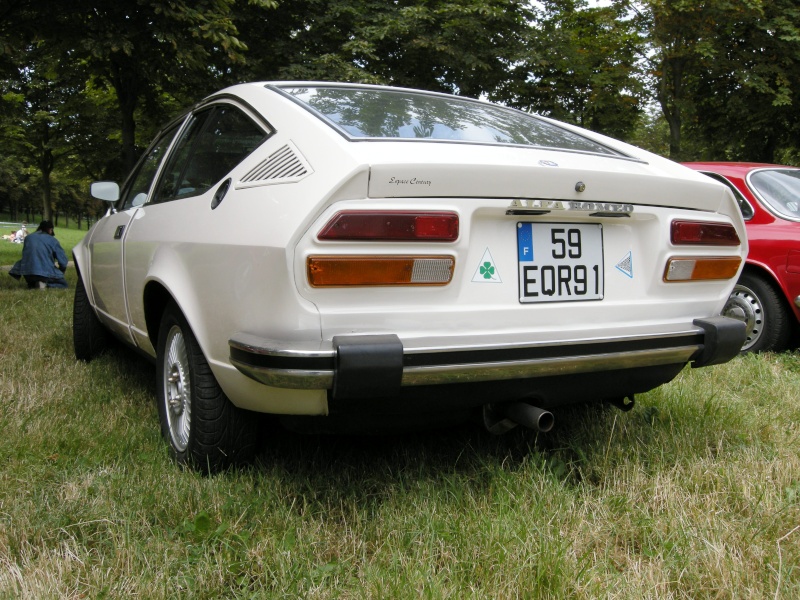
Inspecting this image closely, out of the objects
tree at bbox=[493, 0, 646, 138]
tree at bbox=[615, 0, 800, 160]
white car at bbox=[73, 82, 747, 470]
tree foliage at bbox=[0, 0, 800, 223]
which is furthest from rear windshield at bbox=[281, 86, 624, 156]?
tree at bbox=[615, 0, 800, 160]

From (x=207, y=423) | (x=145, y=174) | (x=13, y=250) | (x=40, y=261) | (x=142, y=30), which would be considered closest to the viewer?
(x=207, y=423)

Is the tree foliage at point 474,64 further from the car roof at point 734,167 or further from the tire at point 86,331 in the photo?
the car roof at point 734,167

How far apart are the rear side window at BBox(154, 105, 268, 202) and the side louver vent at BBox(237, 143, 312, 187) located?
195 millimetres

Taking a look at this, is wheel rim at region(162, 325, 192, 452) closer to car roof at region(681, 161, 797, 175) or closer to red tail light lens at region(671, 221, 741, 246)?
red tail light lens at region(671, 221, 741, 246)

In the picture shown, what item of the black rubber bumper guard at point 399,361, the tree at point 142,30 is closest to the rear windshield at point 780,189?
the black rubber bumper guard at point 399,361

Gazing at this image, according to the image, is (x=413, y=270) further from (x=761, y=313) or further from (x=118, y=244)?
(x=761, y=313)

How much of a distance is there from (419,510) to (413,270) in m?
0.78

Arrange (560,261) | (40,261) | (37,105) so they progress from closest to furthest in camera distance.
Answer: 1. (560,261)
2. (40,261)
3. (37,105)

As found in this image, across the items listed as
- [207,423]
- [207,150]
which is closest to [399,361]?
[207,423]

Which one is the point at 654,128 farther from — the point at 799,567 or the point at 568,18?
the point at 799,567

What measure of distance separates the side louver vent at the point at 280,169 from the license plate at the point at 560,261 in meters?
0.71

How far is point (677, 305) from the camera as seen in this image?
2.55 metres

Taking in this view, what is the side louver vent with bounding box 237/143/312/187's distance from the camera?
6.84 ft

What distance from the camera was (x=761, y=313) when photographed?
507cm
